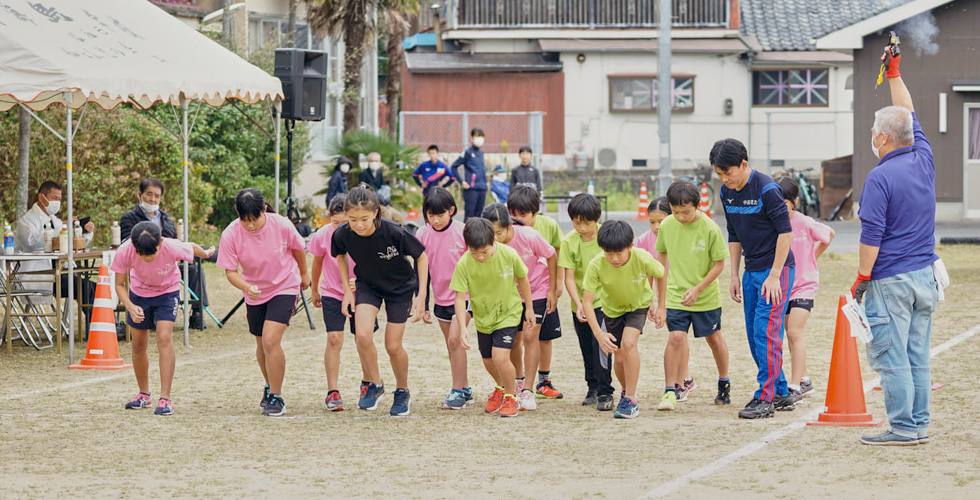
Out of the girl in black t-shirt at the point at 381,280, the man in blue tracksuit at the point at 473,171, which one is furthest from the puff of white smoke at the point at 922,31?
the girl in black t-shirt at the point at 381,280

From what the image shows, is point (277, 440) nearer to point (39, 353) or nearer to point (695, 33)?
point (39, 353)

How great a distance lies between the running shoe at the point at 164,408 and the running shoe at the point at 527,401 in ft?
7.50

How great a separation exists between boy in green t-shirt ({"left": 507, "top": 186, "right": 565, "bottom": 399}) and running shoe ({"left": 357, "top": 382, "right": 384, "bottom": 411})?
115 centimetres

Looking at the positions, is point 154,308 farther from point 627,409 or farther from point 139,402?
point 627,409

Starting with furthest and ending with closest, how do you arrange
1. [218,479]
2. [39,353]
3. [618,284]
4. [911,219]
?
[39,353], [618,284], [911,219], [218,479]

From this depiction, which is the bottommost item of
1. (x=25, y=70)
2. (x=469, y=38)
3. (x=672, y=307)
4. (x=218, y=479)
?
(x=218, y=479)

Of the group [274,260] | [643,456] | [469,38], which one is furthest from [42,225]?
[469,38]

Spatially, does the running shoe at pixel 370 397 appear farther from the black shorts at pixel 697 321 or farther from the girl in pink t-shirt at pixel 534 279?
the black shorts at pixel 697 321

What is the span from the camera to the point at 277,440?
288 inches

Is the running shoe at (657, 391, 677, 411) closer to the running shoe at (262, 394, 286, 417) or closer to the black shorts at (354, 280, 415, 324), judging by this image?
the black shorts at (354, 280, 415, 324)

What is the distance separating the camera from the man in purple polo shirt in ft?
21.7

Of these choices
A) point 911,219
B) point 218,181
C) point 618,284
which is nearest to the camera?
point 911,219

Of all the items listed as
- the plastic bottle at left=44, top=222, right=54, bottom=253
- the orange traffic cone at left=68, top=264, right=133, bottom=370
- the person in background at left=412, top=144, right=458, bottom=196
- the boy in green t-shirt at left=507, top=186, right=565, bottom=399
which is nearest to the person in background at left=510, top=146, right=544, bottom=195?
the person in background at left=412, top=144, right=458, bottom=196

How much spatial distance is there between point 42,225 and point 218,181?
9.88m
